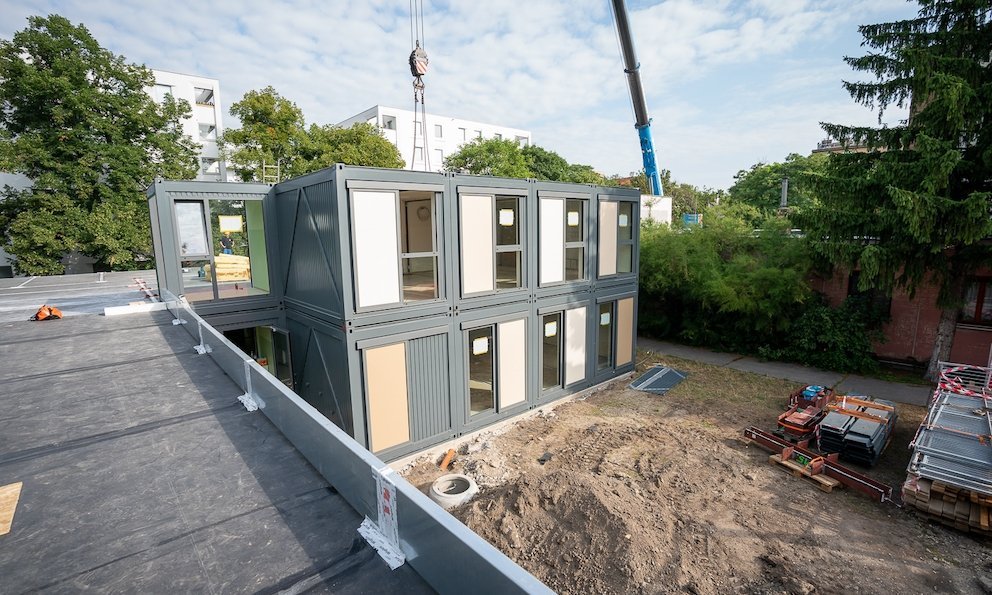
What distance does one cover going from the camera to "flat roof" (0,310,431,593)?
6.11 feet

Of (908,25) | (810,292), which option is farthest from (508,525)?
(908,25)

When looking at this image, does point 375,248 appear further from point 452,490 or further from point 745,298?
point 745,298

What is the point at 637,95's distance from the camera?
21.8m

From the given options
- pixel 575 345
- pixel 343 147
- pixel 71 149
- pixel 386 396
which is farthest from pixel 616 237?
pixel 71 149

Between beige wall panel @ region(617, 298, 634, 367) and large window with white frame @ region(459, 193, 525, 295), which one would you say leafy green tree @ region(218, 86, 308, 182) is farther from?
beige wall panel @ region(617, 298, 634, 367)

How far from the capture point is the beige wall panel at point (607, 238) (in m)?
11.7

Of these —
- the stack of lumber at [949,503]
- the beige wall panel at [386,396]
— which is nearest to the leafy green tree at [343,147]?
the beige wall panel at [386,396]

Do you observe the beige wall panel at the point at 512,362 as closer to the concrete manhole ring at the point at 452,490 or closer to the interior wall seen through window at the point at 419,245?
the interior wall seen through window at the point at 419,245

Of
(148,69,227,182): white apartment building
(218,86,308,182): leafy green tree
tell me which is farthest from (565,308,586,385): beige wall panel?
(148,69,227,182): white apartment building

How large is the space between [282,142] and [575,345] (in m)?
20.8

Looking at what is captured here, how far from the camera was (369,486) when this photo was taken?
2094 mm

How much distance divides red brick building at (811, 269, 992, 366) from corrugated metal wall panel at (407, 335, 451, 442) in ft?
40.3

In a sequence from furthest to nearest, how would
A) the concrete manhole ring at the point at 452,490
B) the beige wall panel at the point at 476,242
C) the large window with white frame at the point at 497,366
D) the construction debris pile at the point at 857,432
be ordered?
the large window with white frame at the point at 497,366 → the beige wall panel at the point at 476,242 → the construction debris pile at the point at 857,432 → the concrete manhole ring at the point at 452,490

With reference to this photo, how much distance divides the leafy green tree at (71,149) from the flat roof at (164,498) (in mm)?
22550
